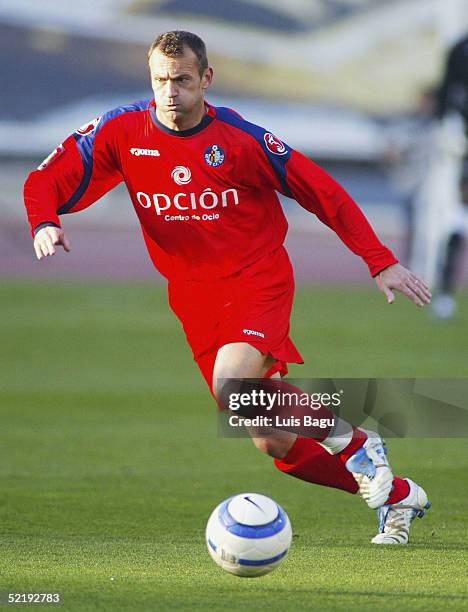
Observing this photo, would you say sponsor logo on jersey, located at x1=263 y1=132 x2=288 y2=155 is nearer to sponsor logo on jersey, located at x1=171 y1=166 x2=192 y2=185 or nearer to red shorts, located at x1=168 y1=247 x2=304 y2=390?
sponsor logo on jersey, located at x1=171 y1=166 x2=192 y2=185

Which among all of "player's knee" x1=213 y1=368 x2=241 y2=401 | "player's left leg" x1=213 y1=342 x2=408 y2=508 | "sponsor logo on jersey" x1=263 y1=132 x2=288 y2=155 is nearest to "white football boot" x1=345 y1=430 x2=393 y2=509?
"player's left leg" x1=213 y1=342 x2=408 y2=508

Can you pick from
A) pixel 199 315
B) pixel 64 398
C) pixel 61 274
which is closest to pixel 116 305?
pixel 61 274

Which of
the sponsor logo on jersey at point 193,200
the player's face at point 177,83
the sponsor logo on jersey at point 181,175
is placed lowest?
the sponsor logo on jersey at point 193,200

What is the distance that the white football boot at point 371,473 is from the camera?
5.58 m

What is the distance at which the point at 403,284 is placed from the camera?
5242 millimetres

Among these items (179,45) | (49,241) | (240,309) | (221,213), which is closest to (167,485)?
(240,309)

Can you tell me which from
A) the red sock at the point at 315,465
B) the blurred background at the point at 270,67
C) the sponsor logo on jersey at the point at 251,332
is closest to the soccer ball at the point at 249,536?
the red sock at the point at 315,465

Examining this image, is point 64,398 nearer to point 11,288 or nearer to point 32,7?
point 11,288

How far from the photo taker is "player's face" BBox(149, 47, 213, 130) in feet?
17.7

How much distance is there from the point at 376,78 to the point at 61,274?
9.05m

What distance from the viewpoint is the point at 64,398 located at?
36.4ft

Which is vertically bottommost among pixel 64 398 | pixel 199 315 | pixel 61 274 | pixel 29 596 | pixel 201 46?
pixel 61 274

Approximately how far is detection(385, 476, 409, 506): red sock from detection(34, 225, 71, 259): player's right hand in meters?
1.91

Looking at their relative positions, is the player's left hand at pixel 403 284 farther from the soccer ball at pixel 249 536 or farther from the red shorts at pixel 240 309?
the soccer ball at pixel 249 536
